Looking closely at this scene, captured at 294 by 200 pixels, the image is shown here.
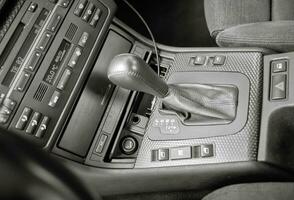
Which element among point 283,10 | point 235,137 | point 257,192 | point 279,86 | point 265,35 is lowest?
point 257,192

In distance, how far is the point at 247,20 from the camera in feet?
3.97

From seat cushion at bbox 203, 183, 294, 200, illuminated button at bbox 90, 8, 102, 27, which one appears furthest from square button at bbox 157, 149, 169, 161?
illuminated button at bbox 90, 8, 102, 27

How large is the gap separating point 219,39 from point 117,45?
0.81 feet

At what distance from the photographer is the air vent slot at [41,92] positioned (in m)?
1.06

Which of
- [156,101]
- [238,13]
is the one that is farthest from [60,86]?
[238,13]

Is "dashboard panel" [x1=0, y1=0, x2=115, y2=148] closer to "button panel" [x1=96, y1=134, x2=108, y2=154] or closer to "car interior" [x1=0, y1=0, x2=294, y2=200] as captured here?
"car interior" [x1=0, y1=0, x2=294, y2=200]

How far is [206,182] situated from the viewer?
110 cm

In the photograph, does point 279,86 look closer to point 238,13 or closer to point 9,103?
point 238,13

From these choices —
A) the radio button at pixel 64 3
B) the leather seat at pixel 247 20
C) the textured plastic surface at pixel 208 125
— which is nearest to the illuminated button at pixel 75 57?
the radio button at pixel 64 3

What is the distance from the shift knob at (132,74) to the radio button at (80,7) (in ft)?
0.65

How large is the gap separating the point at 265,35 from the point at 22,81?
0.54m

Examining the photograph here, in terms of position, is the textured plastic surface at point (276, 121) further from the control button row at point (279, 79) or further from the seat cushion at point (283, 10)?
the seat cushion at point (283, 10)

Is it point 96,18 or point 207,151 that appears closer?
point 207,151

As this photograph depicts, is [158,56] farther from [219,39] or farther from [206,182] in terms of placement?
[206,182]
